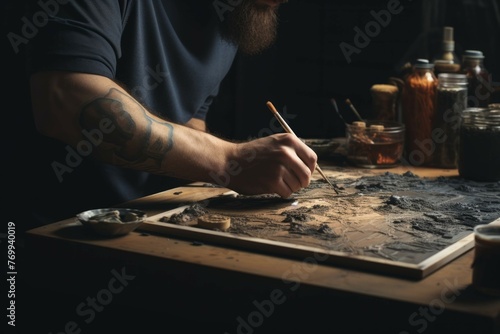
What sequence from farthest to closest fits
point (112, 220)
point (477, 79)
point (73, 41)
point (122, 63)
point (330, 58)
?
point (330, 58)
point (477, 79)
point (122, 63)
point (73, 41)
point (112, 220)

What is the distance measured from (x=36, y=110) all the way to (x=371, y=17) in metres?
2.04

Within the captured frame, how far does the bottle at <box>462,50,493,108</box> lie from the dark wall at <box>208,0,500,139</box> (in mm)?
560

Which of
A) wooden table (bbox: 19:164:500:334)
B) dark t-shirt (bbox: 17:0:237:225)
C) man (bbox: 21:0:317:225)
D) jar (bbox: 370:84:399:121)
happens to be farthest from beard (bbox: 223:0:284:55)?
wooden table (bbox: 19:164:500:334)

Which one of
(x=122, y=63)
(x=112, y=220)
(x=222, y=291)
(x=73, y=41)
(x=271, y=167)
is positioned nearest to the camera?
(x=222, y=291)

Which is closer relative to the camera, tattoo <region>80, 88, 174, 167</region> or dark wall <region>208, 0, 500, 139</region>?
tattoo <region>80, 88, 174, 167</region>

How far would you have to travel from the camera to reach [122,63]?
212 cm

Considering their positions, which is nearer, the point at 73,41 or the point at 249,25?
the point at 73,41

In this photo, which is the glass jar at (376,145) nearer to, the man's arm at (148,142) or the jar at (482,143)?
the jar at (482,143)

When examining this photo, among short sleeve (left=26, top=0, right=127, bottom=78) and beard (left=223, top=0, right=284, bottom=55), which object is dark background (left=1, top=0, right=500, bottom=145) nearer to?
beard (left=223, top=0, right=284, bottom=55)

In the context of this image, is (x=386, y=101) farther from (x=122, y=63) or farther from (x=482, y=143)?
(x=122, y=63)

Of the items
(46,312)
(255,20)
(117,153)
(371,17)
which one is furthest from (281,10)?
(46,312)

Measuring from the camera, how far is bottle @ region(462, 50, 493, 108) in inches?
98.0

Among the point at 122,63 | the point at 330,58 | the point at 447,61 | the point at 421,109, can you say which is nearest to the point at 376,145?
the point at 421,109

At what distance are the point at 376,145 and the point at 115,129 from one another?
981 millimetres
